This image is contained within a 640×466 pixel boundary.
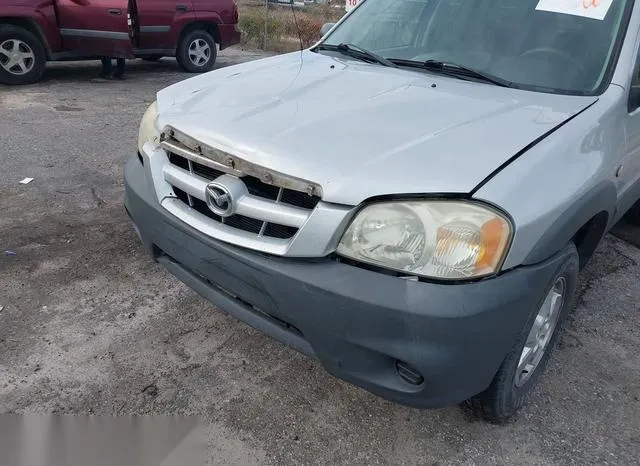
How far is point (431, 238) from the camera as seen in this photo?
1810 mm

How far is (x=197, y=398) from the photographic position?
7.95 ft

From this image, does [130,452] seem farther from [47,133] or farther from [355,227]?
[47,133]

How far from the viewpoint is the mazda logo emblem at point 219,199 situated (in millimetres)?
2055

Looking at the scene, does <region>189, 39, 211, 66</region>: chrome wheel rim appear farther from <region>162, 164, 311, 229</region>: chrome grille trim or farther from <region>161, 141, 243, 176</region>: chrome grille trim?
<region>162, 164, 311, 229</region>: chrome grille trim

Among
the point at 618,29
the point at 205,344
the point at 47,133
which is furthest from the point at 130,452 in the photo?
the point at 47,133

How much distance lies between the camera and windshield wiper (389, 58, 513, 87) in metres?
2.65

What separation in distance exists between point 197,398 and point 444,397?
3.52 feet

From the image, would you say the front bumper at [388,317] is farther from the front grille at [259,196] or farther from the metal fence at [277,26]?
the metal fence at [277,26]

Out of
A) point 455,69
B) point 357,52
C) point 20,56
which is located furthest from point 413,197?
point 20,56

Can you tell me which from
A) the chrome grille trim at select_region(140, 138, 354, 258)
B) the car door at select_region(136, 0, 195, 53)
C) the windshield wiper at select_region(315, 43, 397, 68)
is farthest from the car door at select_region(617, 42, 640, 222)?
the car door at select_region(136, 0, 195, 53)

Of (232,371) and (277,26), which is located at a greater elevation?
(232,371)

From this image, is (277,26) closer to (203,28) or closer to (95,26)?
(203,28)

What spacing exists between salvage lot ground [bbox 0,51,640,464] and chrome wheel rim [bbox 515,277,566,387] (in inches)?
7.8

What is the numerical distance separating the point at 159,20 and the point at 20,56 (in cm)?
214
